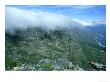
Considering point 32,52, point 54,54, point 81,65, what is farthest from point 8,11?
point 81,65
